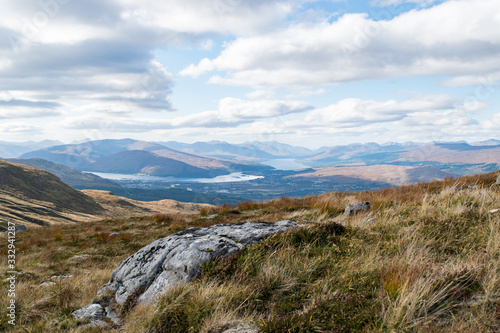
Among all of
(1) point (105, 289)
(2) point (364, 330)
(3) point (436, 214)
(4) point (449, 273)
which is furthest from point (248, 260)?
(3) point (436, 214)

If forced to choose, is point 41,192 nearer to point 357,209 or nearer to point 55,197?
point 55,197

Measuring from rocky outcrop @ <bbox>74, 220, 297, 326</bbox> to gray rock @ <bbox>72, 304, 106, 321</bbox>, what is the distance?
39 cm

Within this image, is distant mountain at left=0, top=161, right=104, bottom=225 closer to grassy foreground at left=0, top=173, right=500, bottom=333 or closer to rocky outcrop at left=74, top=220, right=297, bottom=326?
rocky outcrop at left=74, top=220, right=297, bottom=326

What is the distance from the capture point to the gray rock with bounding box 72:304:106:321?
4.54 meters

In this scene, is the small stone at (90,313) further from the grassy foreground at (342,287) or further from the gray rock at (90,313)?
the grassy foreground at (342,287)

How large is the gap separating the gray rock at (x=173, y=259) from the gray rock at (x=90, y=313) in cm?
40

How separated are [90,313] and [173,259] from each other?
157 cm

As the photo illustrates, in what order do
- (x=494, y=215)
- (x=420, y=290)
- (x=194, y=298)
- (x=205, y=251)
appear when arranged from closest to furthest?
1. (x=420, y=290)
2. (x=194, y=298)
3. (x=205, y=251)
4. (x=494, y=215)

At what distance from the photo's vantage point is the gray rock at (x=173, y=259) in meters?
4.84

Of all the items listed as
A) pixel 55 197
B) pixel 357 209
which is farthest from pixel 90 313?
pixel 55 197

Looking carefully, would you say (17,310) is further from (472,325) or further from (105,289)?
(472,325)

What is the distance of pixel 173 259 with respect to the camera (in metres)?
5.27

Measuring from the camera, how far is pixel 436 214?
6.06 meters

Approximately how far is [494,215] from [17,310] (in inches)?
379
